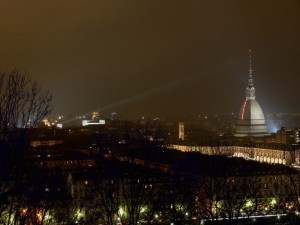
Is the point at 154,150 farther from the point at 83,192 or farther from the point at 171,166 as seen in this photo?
the point at 83,192

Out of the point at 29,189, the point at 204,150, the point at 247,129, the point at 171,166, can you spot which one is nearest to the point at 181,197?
the point at 171,166

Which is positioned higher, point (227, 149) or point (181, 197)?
point (227, 149)

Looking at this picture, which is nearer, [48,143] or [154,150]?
[154,150]

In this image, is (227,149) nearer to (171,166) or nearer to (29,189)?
(171,166)

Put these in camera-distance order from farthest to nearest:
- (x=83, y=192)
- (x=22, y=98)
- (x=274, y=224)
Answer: (x=83, y=192)
(x=274, y=224)
(x=22, y=98)

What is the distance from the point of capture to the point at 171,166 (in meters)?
29.7

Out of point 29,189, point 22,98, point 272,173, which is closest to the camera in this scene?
point 22,98

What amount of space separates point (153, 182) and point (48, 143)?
36177 millimetres

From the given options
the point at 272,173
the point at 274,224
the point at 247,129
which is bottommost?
the point at 274,224

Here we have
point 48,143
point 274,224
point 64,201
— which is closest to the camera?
point 64,201

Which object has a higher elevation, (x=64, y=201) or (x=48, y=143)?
(x=48, y=143)

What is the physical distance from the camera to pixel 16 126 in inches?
316

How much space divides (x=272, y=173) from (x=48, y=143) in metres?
32.0

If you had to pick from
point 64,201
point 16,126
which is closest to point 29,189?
point 16,126
